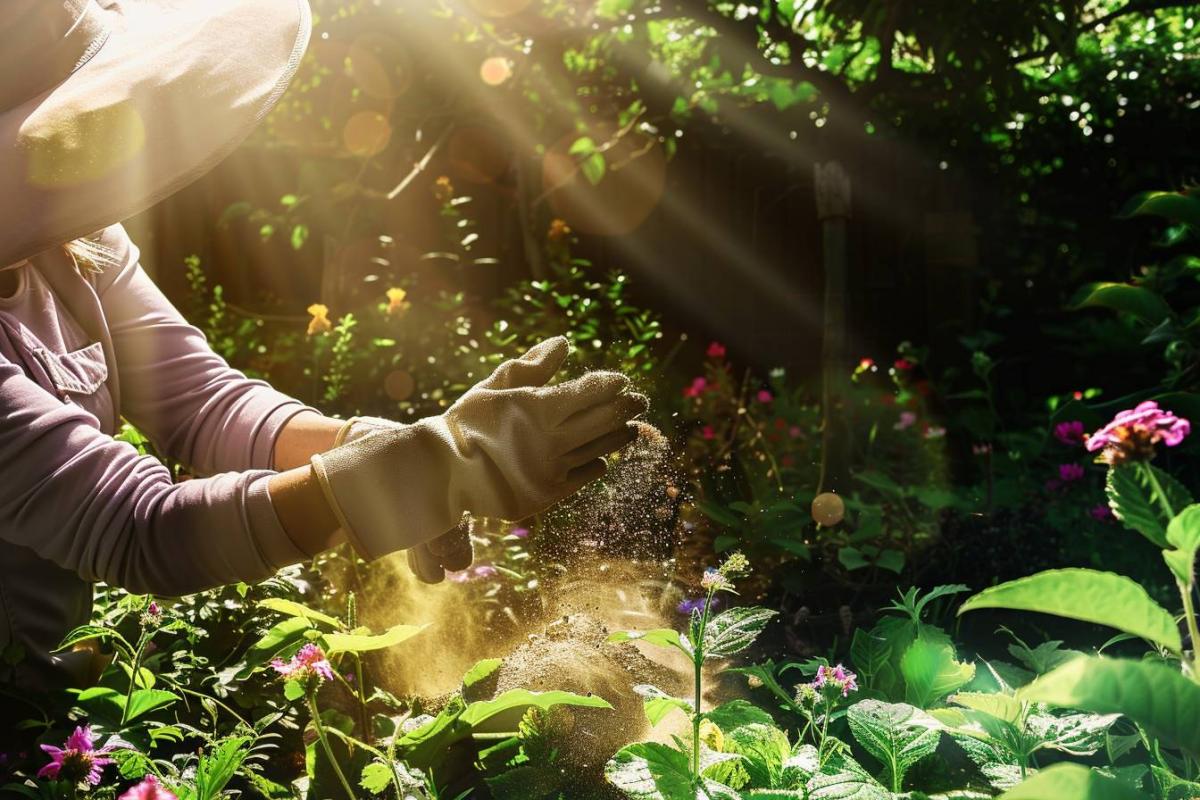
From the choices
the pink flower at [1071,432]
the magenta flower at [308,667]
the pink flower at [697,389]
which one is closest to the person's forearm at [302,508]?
the magenta flower at [308,667]

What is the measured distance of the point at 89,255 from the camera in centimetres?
156

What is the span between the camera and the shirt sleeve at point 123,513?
3.86 ft

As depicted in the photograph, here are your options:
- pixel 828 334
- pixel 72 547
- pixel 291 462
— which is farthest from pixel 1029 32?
pixel 72 547

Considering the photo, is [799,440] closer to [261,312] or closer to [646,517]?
[646,517]

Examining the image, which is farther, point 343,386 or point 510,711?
point 343,386

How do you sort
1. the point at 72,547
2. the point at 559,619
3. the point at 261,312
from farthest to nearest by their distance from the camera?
the point at 261,312
the point at 559,619
the point at 72,547

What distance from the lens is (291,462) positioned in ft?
5.42

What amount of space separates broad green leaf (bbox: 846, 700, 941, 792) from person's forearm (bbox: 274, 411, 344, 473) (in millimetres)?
931

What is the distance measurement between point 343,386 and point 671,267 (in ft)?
6.36

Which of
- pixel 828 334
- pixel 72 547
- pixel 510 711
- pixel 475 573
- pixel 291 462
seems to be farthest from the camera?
pixel 828 334

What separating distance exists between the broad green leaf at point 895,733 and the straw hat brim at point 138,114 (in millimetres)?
1043

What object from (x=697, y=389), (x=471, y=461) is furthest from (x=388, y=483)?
(x=697, y=389)

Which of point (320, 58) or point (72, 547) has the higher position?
point (320, 58)

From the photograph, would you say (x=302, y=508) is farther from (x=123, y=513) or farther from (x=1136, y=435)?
(x=1136, y=435)
